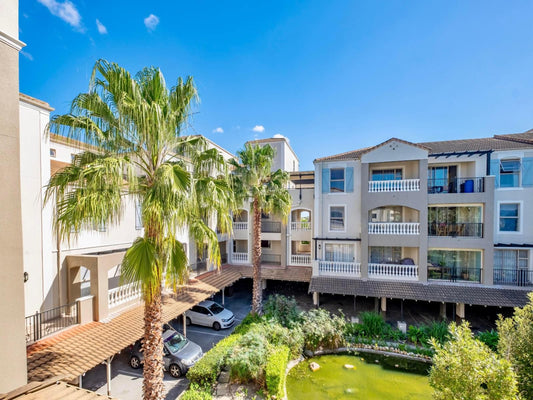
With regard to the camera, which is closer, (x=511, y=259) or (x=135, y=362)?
(x=135, y=362)

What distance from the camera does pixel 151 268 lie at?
6.06m

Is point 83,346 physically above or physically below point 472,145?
below

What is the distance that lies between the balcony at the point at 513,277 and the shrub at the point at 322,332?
11.3m

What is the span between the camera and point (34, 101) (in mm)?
9695

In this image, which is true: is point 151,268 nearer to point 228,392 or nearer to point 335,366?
point 228,392

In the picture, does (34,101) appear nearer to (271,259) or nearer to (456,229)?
(271,259)

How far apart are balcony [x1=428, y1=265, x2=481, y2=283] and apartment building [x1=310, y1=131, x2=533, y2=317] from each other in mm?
56

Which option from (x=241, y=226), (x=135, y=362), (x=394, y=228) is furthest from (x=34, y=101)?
(x=394, y=228)

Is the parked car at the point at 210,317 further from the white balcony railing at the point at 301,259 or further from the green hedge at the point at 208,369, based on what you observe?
the white balcony railing at the point at 301,259

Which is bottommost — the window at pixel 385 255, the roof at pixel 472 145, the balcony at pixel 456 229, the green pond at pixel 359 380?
the green pond at pixel 359 380

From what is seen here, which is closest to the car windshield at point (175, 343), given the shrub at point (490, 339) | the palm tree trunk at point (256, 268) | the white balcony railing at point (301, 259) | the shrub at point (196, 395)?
the shrub at point (196, 395)

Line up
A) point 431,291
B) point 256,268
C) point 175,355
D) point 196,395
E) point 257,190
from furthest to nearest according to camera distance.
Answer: point 256,268 < point 431,291 < point 257,190 < point 175,355 < point 196,395

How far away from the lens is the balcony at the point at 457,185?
1590 centimetres

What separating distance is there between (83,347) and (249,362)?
6.16 m
